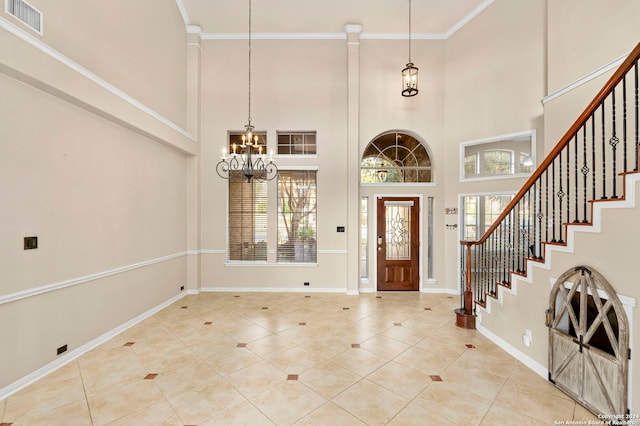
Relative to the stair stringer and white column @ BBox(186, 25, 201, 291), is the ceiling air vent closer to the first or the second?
white column @ BBox(186, 25, 201, 291)

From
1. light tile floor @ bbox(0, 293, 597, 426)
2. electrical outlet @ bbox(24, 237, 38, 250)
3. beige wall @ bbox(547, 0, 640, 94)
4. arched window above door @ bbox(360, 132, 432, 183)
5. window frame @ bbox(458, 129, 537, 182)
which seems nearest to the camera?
light tile floor @ bbox(0, 293, 597, 426)

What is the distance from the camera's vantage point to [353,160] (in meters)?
5.56

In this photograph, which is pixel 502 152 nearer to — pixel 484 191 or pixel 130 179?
pixel 484 191

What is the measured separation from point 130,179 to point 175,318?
7.55 feet

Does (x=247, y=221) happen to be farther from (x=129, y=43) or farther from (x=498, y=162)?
(x=498, y=162)

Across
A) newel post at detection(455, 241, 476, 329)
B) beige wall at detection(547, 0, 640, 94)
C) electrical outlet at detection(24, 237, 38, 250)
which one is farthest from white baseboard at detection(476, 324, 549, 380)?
electrical outlet at detection(24, 237, 38, 250)

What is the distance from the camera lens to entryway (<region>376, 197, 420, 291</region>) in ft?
18.9

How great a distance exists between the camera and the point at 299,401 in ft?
7.67

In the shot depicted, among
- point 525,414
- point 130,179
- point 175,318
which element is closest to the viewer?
point 525,414

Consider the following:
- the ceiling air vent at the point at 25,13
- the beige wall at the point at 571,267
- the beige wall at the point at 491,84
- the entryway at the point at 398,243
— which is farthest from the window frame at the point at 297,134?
the beige wall at the point at 571,267

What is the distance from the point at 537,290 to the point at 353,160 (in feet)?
12.3

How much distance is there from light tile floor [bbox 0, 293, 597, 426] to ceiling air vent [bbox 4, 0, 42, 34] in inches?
142

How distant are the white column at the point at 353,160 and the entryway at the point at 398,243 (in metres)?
0.56

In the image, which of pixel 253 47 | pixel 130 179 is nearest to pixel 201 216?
pixel 130 179
